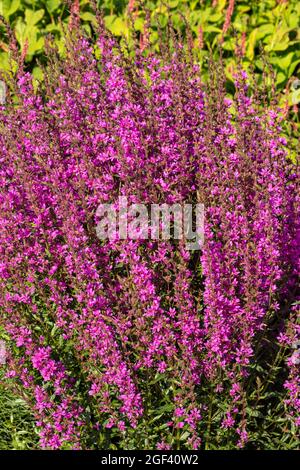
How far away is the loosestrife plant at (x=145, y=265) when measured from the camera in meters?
3.29

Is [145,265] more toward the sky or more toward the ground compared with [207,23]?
more toward the ground

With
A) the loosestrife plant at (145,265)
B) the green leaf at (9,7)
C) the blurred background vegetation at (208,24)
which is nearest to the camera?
the loosestrife plant at (145,265)

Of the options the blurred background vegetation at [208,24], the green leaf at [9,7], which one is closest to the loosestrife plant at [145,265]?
the blurred background vegetation at [208,24]

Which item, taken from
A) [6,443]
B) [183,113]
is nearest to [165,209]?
[183,113]

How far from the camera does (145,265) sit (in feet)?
11.1

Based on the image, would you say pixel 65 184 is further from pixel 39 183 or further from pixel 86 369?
pixel 86 369

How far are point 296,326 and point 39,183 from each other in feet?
4.87

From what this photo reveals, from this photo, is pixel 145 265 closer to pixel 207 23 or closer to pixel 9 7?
pixel 207 23

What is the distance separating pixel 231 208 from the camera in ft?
11.4

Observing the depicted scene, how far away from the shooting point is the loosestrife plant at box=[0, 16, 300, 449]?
3.29 m

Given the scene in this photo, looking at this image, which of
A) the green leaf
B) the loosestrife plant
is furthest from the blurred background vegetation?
the loosestrife plant

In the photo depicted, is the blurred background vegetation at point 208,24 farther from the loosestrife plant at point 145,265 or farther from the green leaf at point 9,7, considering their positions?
the loosestrife plant at point 145,265

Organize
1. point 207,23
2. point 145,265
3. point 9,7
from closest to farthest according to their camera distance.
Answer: point 145,265 < point 207,23 < point 9,7

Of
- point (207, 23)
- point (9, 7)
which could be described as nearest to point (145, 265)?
point (207, 23)
